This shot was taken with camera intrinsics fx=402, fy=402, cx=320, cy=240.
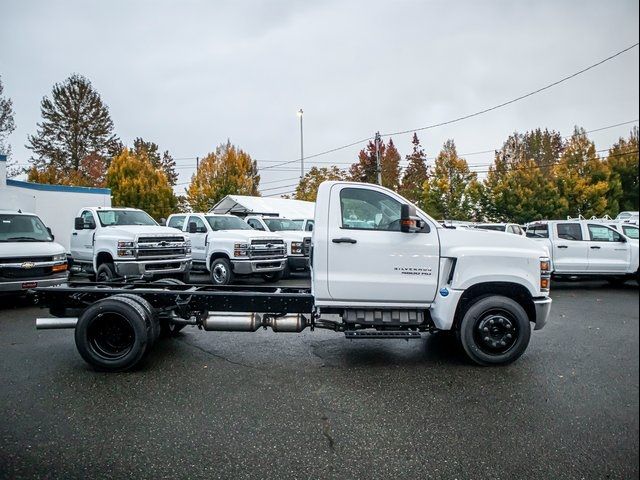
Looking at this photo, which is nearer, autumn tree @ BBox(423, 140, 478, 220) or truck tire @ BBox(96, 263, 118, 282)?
truck tire @ BBox(96, 263, 118, 282)

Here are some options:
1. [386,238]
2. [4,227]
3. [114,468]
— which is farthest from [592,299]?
[4,227]

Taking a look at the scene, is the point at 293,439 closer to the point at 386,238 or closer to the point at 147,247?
the point at 386,238

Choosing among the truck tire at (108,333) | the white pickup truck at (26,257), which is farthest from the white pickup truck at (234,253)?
the truck tire at (108,333)

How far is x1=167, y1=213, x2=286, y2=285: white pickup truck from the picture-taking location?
1138 cm

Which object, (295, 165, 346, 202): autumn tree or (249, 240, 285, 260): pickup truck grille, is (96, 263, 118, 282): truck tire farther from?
(295, 165, 346, 202): autumn tree

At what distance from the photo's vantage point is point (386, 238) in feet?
16.2

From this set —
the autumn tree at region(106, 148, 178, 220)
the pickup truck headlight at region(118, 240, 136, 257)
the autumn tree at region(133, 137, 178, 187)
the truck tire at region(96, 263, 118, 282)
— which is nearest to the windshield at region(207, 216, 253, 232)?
the pickup truck headlight at region(118, 240, 136, 257)

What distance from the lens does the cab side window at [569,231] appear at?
1134 cm

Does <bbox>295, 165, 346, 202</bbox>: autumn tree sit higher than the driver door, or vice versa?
<bbox>295, 165, 346, 202</bbox>: autumn tree

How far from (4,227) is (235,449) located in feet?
29.3

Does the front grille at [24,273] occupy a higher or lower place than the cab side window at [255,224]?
lower

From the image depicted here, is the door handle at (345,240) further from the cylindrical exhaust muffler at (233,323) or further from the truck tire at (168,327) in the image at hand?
the truck tire at (168,327)

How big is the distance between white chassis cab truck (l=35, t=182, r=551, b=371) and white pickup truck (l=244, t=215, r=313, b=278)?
6.57m

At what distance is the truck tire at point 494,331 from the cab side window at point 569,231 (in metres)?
7.95
